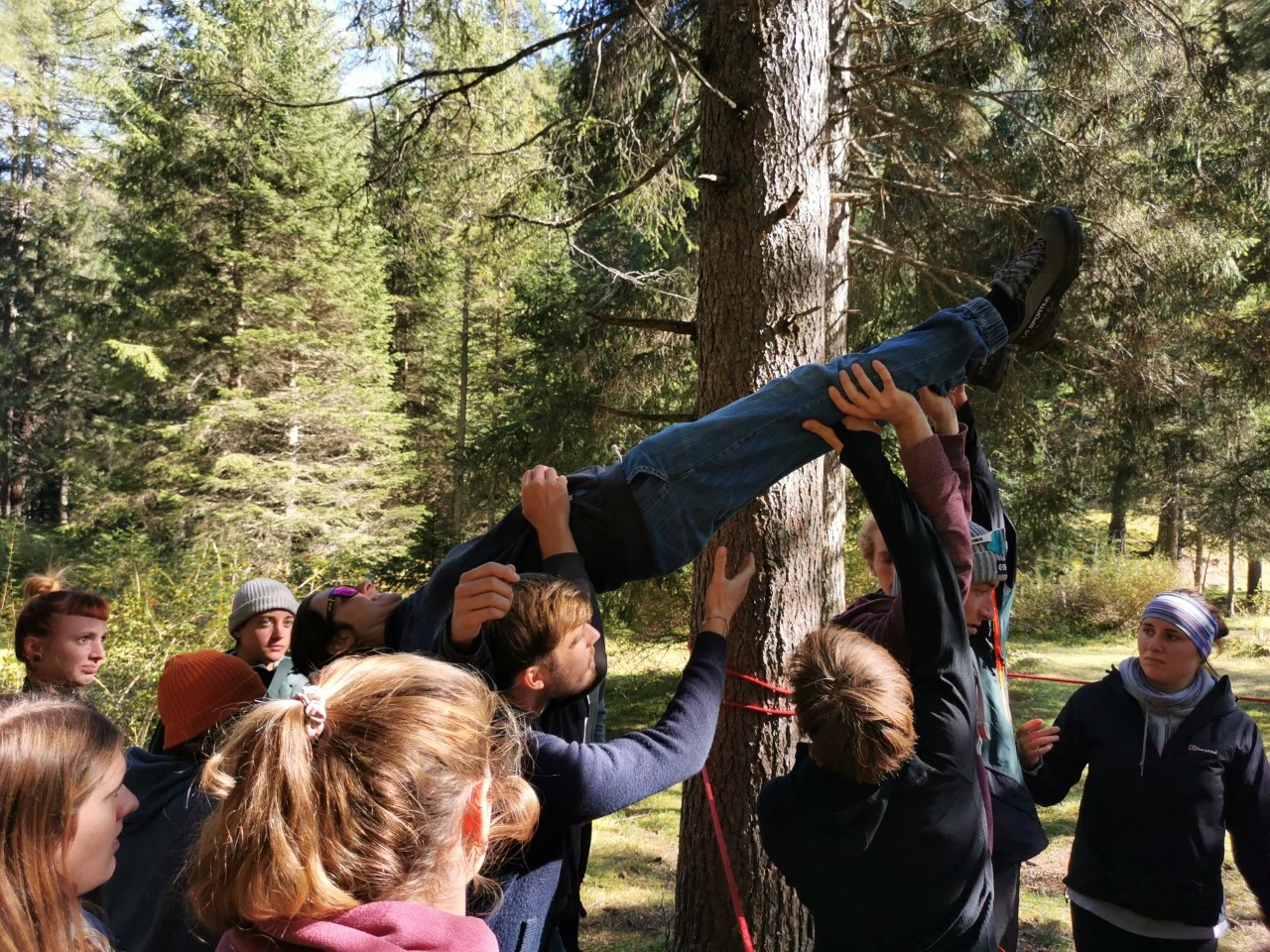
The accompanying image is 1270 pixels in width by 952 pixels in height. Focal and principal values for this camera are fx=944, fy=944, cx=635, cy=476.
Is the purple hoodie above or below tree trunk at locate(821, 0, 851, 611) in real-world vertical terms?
below

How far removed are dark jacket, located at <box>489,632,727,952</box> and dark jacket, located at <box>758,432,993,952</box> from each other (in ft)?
0.98

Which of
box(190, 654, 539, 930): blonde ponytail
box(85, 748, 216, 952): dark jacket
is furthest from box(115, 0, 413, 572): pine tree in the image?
box(190, 654, 539, 930): blonde ponytail

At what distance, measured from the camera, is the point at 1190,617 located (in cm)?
267

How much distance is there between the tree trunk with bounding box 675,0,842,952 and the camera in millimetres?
3262

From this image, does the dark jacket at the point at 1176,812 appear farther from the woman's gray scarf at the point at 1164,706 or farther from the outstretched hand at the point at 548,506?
the outstretched hand at the point at 548,506

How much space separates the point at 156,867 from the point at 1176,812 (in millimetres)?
2566

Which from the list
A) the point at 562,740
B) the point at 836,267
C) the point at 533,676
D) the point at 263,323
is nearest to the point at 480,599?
the point at 533,676

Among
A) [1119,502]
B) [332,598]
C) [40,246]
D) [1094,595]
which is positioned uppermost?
[40,246]

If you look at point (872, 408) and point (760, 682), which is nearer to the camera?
point (872, 408)

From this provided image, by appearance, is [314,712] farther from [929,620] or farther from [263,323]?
[263,323]

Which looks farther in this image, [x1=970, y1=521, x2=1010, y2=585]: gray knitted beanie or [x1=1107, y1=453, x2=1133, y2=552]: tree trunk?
[x1=1107, y1=453, x2=1133, y2=552]: tree trunk

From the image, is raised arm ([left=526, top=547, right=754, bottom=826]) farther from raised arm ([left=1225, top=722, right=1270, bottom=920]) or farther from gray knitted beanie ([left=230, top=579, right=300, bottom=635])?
gray knitted beanie ([left=230, top=579, right=300, bottom=635])

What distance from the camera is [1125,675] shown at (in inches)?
111

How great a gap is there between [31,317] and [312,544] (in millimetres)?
17024
